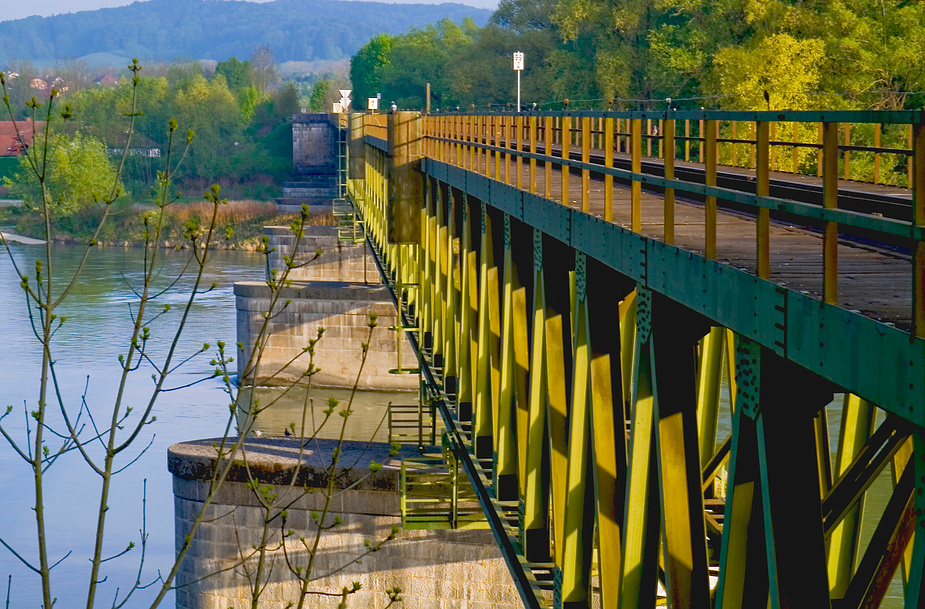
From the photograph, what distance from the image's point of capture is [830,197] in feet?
14.7

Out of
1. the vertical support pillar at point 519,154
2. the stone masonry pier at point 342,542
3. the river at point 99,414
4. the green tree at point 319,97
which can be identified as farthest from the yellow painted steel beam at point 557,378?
the green tree at point 319,97

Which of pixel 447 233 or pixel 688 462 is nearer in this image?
pixel 688 462

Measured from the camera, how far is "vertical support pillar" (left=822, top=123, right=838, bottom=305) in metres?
4.39

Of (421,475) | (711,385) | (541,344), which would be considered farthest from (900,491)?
(421,475)

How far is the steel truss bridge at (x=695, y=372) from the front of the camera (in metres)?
4.52

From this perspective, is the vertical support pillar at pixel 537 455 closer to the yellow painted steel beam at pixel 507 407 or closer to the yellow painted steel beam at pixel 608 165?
the yellow painted steel beam at pixel 507 407

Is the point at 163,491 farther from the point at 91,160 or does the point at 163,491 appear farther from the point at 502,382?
the point at 91,160

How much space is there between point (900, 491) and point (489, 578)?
16.2 meters

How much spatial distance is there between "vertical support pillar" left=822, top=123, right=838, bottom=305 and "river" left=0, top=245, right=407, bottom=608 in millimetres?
7448

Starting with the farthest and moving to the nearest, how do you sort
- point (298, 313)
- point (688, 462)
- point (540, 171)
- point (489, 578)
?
point (298, 313) → point (489, 578) → point (540, 171) → point (688, 462)

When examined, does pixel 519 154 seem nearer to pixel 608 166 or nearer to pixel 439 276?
pixel 608 166

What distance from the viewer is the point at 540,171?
56.6 feet

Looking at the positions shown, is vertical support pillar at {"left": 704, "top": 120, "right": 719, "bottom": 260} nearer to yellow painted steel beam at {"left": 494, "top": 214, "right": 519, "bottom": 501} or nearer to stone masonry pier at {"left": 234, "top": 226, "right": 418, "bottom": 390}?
yellow painted steel beam at {"left": 494, "top": 214, "right": 519, "bottom": 501}

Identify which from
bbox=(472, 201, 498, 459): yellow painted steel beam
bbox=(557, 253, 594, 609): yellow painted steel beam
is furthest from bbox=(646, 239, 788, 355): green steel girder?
bbox=(472, 201, 498, 459): yellow painted steel beam
